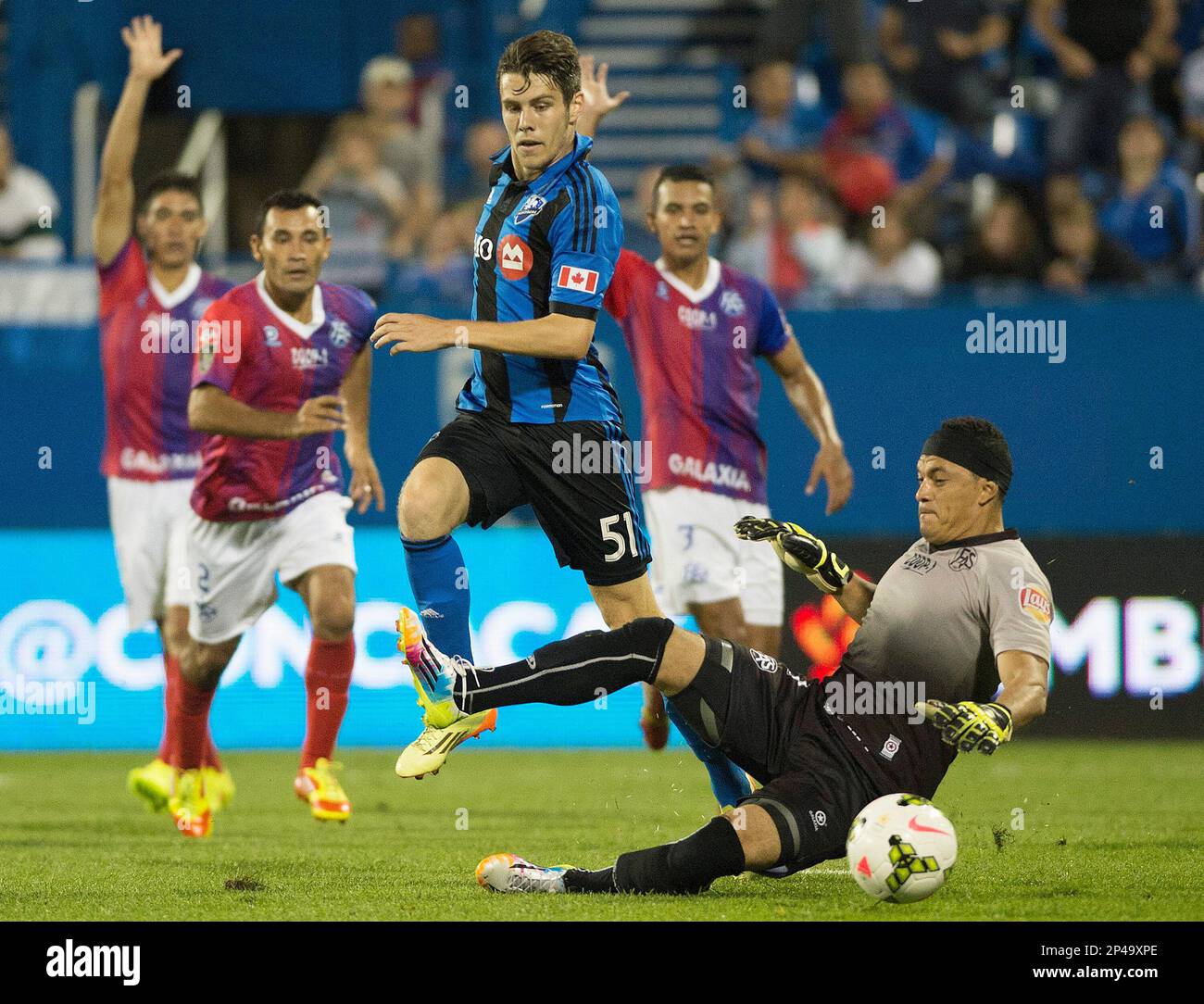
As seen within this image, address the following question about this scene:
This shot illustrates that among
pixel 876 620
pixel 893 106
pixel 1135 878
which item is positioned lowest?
pixel 1135 878

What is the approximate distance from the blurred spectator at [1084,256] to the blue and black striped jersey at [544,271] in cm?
585

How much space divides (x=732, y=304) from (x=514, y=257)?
82.0 inches

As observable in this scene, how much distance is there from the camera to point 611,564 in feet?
20.4

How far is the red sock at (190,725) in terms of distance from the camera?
7793 millimetres

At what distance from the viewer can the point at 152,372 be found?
347 inches

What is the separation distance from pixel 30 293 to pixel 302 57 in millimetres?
3780

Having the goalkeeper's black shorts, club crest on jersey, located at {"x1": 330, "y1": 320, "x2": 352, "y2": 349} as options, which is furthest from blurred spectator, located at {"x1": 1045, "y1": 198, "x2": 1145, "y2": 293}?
the goalkeeper's black shorts

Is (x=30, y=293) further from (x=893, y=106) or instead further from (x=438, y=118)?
(x=893, y=106)

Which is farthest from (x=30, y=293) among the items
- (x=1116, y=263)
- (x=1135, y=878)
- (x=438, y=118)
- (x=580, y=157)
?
(x=1135, y=878)

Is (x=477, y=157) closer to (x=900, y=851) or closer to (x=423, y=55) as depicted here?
(x=423, y=55)

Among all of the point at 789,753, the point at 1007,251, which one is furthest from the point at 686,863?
the point at 1007,251

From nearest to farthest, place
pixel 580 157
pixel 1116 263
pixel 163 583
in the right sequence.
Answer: pixel 580 157, pixel 163 583, pixel 1116 263

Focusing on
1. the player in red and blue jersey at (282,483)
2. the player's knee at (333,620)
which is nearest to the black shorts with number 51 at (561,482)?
the player in red and blue jersey at (282,483)

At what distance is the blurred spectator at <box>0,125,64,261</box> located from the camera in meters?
12.1
